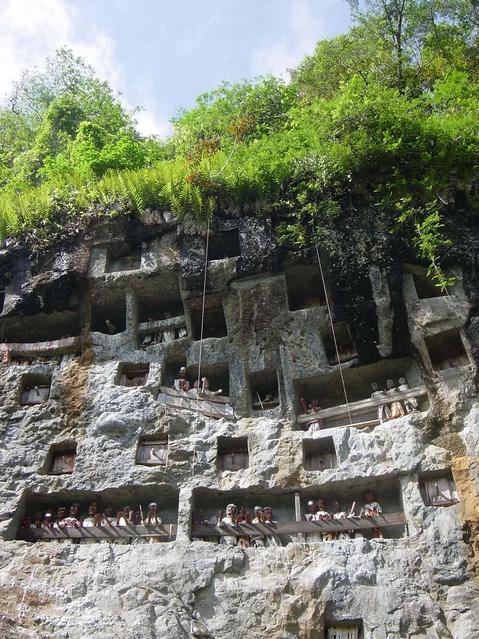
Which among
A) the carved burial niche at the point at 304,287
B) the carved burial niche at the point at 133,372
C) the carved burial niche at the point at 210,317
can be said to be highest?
the carved burial niche at the point at 304,287

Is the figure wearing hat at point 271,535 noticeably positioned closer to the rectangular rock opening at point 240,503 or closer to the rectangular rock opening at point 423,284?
the rectangular rock opening at point 240,503

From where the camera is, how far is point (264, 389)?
1490 cm

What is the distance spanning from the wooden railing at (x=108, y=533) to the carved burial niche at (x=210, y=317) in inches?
200

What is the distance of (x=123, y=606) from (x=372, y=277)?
27.1 ft

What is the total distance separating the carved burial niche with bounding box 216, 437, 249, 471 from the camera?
43.0ft

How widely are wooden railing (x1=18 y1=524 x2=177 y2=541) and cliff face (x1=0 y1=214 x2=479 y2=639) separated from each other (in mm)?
169

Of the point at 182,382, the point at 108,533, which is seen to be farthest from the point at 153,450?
the point at 108,533

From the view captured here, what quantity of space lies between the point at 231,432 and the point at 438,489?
13.7 ft

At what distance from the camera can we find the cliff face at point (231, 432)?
1060cm

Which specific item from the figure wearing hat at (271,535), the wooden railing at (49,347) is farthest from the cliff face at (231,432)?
the figure wearing hat at (271,535)

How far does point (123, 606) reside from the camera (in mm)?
10602

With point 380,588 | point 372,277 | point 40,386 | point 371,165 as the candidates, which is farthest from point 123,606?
point 371,165

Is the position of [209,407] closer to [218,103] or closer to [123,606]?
[123,606]

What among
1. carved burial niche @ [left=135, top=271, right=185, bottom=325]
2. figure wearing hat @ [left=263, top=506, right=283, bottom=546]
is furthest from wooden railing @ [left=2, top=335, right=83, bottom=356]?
figure wearing hat @ [left=263, top=506, right=283, bottom=546]
